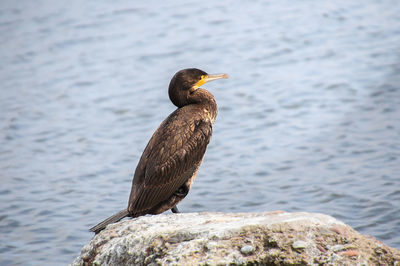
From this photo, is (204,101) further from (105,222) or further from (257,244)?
(257,244)

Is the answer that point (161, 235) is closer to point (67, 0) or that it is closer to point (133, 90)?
point (133, 90)

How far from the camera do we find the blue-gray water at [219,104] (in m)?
7.66

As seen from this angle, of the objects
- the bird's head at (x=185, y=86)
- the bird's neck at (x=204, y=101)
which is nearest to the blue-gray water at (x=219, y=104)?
the bird's neck at (x=204, y=101)

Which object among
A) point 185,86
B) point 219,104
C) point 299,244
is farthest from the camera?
point 219,104

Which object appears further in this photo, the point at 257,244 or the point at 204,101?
the point at 204,101

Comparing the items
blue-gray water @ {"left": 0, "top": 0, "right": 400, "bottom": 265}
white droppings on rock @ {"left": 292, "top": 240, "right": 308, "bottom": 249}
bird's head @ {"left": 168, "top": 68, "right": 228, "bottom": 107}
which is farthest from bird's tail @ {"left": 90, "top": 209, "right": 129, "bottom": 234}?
blue-gray water @ {"left": 0, "top": 0, "right": 400, "bottom": 265}

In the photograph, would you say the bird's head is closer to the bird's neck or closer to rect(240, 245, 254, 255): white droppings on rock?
the bird's neck

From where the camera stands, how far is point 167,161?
553cm

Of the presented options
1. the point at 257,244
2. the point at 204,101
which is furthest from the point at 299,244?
the point at 204,101

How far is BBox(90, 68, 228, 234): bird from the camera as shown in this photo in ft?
17.8

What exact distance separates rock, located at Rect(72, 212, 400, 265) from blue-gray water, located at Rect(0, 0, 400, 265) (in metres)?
2.53

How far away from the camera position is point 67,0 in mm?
15352

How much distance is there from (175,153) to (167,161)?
0.10 metres

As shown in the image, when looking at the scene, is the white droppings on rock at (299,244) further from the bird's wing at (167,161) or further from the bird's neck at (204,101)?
the bird's neck at (204,101)
